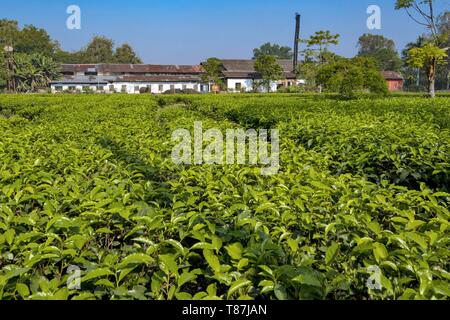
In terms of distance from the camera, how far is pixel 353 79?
21.6 metres

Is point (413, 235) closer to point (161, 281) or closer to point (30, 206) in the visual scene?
point (161, 281)

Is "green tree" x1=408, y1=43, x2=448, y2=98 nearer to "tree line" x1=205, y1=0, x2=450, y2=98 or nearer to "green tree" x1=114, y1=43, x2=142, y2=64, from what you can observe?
"tree line" x1=205, y1=0, x2=450, y2=98

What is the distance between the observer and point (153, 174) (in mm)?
3074

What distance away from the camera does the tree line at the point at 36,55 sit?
56438 millimetres

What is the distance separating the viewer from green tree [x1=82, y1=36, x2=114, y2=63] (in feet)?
288

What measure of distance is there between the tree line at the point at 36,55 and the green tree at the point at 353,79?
148 ft

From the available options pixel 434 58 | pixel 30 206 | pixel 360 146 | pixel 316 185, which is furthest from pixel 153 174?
pixel 434 58

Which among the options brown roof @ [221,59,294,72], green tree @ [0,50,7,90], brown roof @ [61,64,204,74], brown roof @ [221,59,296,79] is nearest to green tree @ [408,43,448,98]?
brown roof @ [221,59,296,79]

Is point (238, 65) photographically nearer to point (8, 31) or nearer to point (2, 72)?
point (2, 72)

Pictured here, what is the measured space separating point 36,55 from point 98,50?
3068cm

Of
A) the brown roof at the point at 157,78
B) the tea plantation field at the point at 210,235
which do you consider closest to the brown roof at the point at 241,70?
the brown roof at the point at 157,78

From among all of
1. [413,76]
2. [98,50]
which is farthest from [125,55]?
[413,76]

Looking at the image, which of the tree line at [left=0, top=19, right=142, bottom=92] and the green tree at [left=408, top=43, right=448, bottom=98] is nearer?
the green tree at [left=408, top=43, right=448, bottom=98]

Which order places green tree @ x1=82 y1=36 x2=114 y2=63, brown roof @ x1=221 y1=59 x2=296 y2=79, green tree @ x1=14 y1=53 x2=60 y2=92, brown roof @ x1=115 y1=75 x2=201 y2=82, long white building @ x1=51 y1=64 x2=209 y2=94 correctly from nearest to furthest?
brown roof @ x1=221 y1=59 x2=296 y2=79
long white building @ x1=51 y1=64 x2=209 y2=94
brown roof @ x1=115 y1=75 x2=201 y2=82
green tree @ x1=14 y1=53 x2=60 y2=92
green tree @ x1=82 y1=36 x2=114 y2=63
